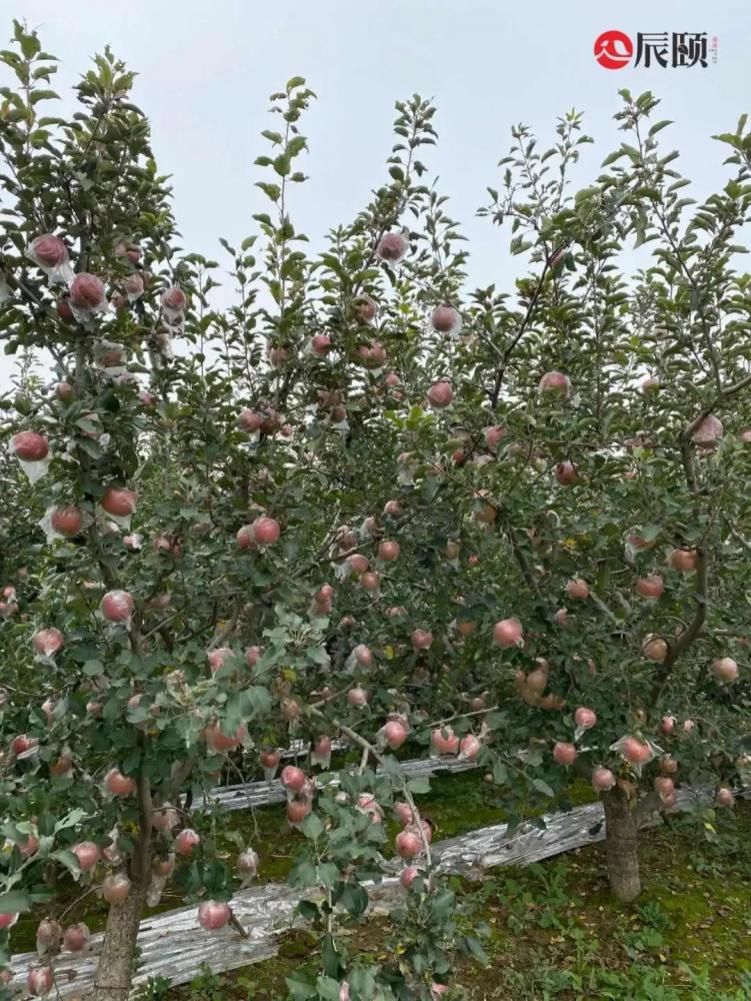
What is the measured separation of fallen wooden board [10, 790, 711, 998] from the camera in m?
2.72

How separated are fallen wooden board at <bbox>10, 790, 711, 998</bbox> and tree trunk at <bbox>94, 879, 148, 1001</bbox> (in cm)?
37

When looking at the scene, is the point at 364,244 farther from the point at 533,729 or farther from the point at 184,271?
the point at 533,729

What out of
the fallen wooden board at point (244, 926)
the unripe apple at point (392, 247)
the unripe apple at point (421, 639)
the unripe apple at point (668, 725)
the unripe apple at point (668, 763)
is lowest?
the fallen wooden board at point (244, 926)

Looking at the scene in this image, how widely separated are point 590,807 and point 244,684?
3.45 m

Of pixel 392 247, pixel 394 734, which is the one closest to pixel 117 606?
pixel 394 734

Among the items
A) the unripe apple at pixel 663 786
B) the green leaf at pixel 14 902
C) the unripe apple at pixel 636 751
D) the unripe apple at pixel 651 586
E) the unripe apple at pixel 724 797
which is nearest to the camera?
the green leaf at pixel 14 902

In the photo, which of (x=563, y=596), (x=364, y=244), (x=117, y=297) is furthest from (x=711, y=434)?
(x=117, y=297)

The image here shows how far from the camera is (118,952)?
87.2 inches

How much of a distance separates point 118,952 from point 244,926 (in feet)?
3.11

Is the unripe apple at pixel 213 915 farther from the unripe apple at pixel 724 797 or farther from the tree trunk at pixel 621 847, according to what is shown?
the unripe apple at pixel 724 797

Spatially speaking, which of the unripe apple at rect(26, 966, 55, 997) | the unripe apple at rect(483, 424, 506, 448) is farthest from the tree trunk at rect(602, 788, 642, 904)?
the unripe apple at rect(26, 966, 55, 997)

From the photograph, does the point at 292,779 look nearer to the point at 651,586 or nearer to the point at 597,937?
the point at 651,586

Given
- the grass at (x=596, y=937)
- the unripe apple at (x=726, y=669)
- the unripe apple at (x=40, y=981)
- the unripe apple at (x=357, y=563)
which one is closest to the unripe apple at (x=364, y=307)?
the unripe apple at (x=357, y=563)

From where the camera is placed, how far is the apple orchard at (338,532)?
5.51ft
